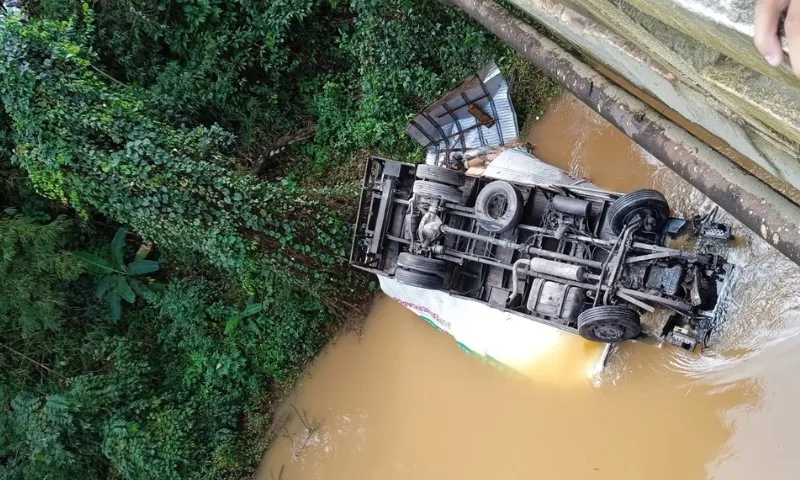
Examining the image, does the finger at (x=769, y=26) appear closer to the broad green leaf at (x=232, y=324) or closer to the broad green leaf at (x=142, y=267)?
the broad green leaf at (x=232, y=324)

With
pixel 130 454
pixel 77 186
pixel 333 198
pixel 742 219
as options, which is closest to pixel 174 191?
pixel 77 186

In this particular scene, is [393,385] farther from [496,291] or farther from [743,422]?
[743,422]

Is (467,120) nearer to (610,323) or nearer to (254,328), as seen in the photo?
(610,323)

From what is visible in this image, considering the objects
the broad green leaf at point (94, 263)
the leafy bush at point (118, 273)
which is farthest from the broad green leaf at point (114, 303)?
the broad green leaf at point (94, 263)

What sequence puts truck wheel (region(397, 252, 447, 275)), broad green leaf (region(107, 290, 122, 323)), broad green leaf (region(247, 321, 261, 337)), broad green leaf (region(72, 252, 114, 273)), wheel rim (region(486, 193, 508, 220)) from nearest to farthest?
wheel rim (region(486, 193, 508, 220)) → truck wheel (region(397, 252, 447, 275)) → broad green leaf (region(247, 321, 261, 337)) → broad green leaf (region(72, 252, 114, 273)) → broad green leaf (region(107, 290, 122, 323))

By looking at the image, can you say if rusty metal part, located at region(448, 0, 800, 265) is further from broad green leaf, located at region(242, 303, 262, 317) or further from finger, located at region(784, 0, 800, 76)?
broad green leaf, located at region(242, 303, 262, 317)

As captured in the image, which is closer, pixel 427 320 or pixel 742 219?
pixel 742 219

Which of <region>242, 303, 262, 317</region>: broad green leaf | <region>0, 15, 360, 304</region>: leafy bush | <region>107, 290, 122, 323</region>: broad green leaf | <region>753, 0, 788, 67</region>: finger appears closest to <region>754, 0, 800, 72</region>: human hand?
<region>753, 0, 788, 67</region>: finger
